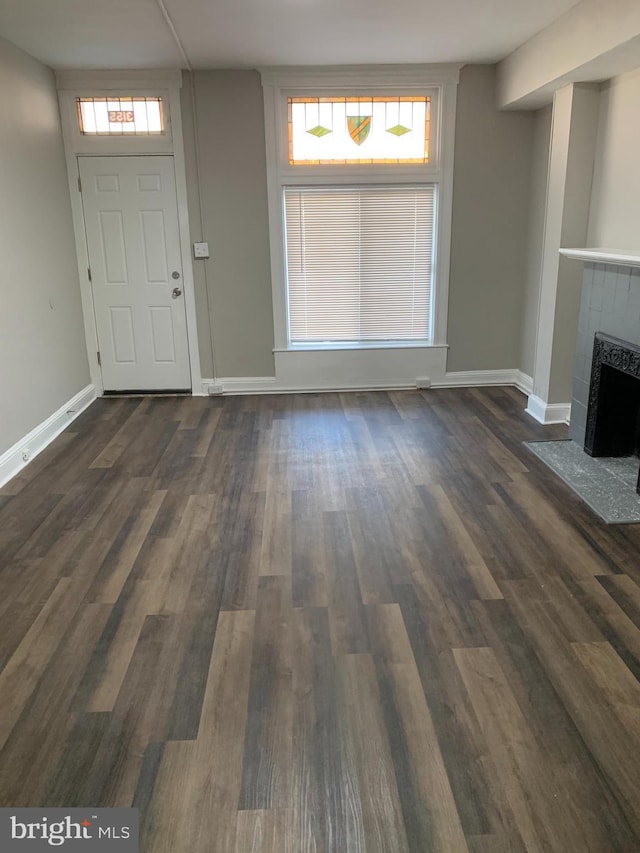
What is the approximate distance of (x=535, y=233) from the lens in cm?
524

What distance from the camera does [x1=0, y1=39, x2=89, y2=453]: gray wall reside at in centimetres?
401

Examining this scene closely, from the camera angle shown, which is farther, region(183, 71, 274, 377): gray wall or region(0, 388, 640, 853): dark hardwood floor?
region(183, 71, 274, 377): gray wall

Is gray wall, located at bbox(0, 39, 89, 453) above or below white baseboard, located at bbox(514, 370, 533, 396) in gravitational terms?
above

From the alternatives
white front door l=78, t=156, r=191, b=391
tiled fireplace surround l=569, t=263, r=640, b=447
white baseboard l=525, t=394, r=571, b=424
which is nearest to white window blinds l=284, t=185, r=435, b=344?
white front door l=78, t=156, r=191, b=391

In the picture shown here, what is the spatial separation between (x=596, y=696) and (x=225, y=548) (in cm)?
170

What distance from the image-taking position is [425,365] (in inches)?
224

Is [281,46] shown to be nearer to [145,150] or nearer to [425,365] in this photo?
[145,150]

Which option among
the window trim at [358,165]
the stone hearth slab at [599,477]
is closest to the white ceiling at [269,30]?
the window trim at [358,165]

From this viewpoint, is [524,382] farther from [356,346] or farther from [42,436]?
[42,436]

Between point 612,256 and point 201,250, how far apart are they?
3289 millimetres

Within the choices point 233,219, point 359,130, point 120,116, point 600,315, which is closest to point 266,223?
point 233,219

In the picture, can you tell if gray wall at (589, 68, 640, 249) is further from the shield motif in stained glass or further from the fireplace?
the shield motif in stained glass

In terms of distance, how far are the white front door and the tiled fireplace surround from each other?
129 inches

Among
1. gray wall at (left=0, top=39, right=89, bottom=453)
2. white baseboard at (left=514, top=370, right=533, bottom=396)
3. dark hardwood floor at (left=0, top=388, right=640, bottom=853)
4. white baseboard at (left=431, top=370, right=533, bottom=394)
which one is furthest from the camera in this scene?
white baseboard at (left=431, top=370, right=533, bottom=394)
